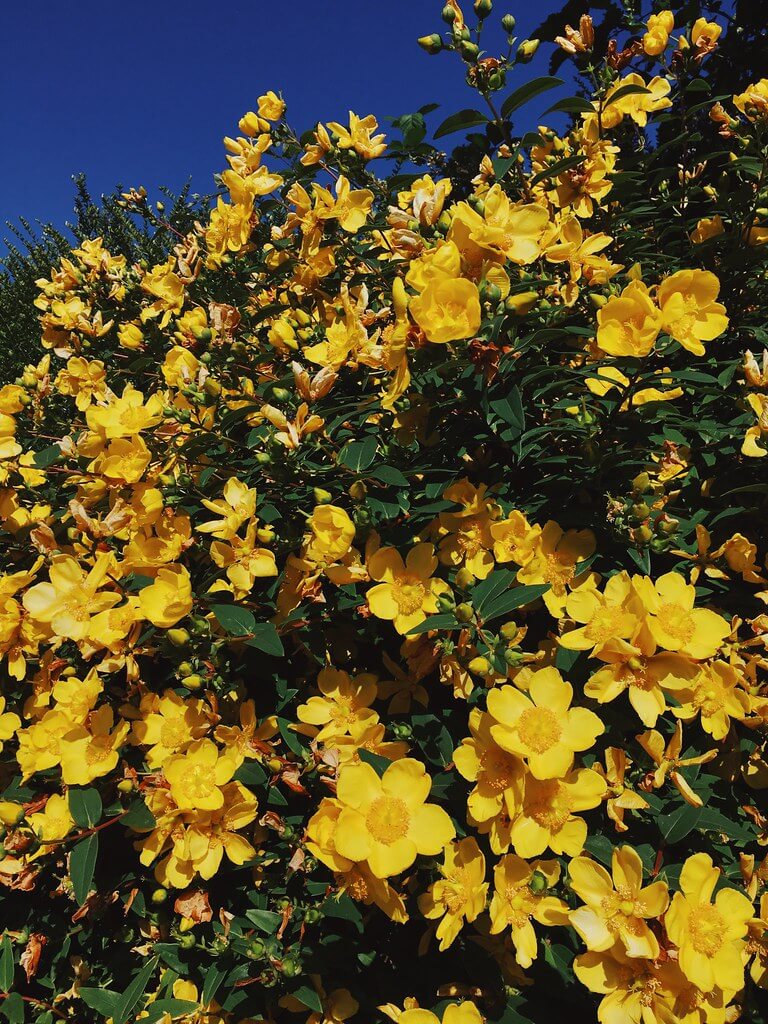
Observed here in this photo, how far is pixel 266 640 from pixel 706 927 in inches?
36.8

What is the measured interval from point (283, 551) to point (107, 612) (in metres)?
0.42

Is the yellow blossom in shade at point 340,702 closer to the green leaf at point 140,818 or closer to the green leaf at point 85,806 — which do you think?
the green leaf at point 140,818

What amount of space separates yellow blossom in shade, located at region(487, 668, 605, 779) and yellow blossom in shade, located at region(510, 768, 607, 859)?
62 millimetres

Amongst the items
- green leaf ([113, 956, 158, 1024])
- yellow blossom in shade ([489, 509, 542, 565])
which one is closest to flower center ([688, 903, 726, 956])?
yellow blossom in shade ([489, 509, 542, 565])

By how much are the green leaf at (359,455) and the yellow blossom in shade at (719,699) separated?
0.79 metres

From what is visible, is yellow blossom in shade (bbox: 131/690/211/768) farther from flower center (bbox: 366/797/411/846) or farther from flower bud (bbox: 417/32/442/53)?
flower bud (bbox: 417/32/442/53)

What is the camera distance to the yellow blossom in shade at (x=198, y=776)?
1.36 m

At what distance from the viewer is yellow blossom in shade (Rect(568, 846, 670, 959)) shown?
42.2 inches

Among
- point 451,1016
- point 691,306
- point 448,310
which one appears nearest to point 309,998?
point 451,1016

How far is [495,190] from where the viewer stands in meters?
1.27

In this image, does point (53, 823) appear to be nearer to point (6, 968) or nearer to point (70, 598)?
point (6, 968)

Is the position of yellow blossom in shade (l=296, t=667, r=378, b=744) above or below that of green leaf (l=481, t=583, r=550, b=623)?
below

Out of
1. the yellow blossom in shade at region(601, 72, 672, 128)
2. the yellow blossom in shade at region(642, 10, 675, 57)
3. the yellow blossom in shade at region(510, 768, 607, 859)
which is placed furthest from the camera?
the yellow blossom in shade at region(642, 10, 675, 57)

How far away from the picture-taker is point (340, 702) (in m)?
1.49
